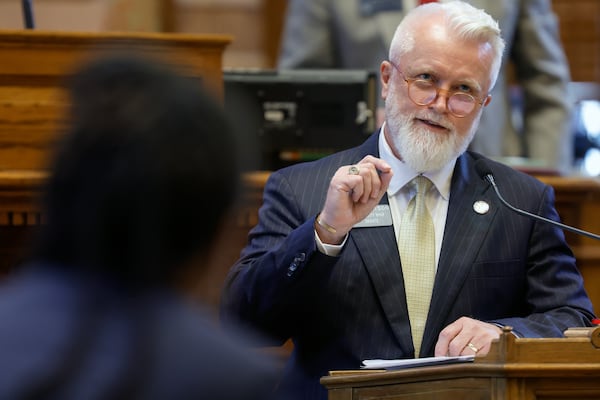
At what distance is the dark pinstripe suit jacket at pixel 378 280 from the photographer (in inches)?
112

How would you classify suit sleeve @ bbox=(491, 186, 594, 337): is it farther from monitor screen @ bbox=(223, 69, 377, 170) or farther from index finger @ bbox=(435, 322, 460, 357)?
monitor screen @ bbox=(223, 69, 377, 170)

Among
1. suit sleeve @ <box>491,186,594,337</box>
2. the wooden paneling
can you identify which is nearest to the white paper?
suit sleeve @ <box>491,186,594,337</box>

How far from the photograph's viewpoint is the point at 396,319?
2.88 metres

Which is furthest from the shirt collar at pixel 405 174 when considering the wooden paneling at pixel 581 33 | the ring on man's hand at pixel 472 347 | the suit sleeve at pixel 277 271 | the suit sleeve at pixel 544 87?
the wooden paneling at pixel 581 33

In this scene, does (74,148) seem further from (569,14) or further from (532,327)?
(569,14)

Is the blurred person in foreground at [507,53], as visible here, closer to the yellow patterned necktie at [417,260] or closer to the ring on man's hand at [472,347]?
the yellow patterned necktie at [417,260]

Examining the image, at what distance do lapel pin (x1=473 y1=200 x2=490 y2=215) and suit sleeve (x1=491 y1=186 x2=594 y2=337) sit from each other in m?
0.13

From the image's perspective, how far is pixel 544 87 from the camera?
15.8 ft

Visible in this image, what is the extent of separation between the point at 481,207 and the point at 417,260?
23 centimetres

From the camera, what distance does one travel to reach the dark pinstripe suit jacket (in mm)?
2850

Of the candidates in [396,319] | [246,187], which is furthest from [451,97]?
[246,187]

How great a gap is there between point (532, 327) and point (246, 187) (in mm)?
1618

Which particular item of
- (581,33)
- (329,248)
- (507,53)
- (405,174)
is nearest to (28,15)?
(405,174)

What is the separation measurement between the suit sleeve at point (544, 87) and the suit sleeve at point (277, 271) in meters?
1.95
